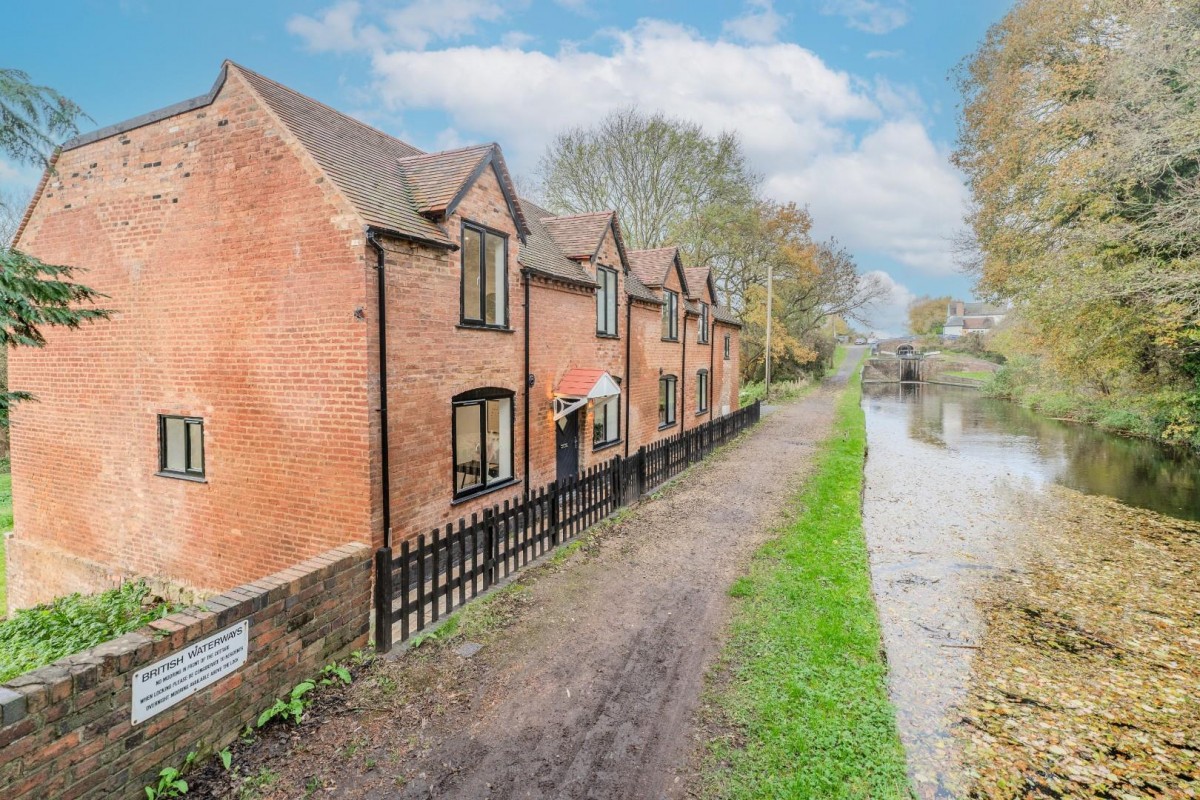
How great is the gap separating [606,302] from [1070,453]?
20.5 metres

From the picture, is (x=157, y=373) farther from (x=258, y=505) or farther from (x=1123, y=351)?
(x=1123, y=351)

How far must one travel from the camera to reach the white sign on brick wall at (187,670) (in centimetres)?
392

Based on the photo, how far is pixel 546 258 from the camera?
509 inches

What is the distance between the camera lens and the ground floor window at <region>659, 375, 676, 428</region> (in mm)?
19469

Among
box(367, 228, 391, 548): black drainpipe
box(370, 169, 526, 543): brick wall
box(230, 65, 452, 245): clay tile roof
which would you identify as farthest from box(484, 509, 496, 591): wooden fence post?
box(230, 65, 452, 245): clay tile roof

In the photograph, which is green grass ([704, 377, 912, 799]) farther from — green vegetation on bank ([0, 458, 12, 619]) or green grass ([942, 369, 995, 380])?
green grass ([942, 369, 995, 380])

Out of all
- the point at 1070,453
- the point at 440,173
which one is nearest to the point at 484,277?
the point at 440,173

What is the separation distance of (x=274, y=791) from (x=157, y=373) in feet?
26.9

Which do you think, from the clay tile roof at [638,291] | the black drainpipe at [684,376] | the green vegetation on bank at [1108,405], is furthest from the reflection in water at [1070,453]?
the clay tile roof at [638,291]

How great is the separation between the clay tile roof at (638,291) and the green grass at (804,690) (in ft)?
30.3

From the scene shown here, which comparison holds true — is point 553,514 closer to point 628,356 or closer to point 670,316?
point 628,356

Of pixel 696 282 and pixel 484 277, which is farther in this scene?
pixel 696 282

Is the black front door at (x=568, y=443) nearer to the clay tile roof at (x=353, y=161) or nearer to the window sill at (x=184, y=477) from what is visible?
the clay tile roof at (x=353, y=161)

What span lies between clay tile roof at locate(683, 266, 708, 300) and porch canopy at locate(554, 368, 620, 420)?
967cm
